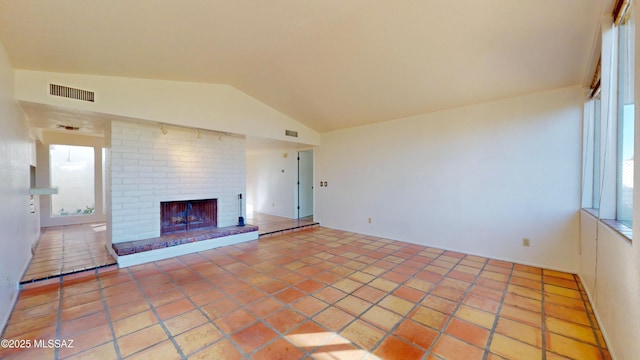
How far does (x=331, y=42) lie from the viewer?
2951 mm

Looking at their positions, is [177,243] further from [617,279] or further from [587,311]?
[587,311]

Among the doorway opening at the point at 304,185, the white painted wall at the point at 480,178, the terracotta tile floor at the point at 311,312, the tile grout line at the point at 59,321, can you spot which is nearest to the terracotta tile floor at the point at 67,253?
the terracotta tile floor at the point at 311,312

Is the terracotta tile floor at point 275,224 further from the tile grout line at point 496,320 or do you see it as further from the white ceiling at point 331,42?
the tile grout line at point 496,320

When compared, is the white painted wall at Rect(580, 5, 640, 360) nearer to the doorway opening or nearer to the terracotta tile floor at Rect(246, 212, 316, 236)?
the terracotta tile floor at Rect(246, 212, 316, 236)

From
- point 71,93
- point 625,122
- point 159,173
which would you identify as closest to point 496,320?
point 625,122

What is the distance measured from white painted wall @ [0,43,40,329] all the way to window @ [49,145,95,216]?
13.6 feet

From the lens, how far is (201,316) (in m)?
2.27

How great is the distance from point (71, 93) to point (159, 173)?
59.5 inches

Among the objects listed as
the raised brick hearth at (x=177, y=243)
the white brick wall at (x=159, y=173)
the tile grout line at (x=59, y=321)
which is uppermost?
the white brick wall at (x=159, y=173)

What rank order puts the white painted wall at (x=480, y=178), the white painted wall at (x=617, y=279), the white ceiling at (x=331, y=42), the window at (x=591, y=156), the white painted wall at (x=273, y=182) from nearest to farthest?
the white painted wall at (x=617, y=279) < the white ceiling at (x=331, y=42) < the window at (x=591, y=156) < the white painted wall at (x=480, y=178) < the white painted wall at (x=273, y=182)

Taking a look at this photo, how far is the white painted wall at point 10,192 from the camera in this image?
7.09ft

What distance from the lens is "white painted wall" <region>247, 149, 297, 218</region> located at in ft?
23.7

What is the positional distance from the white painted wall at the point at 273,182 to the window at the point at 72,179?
4.27m

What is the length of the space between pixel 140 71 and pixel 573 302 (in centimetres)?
579
